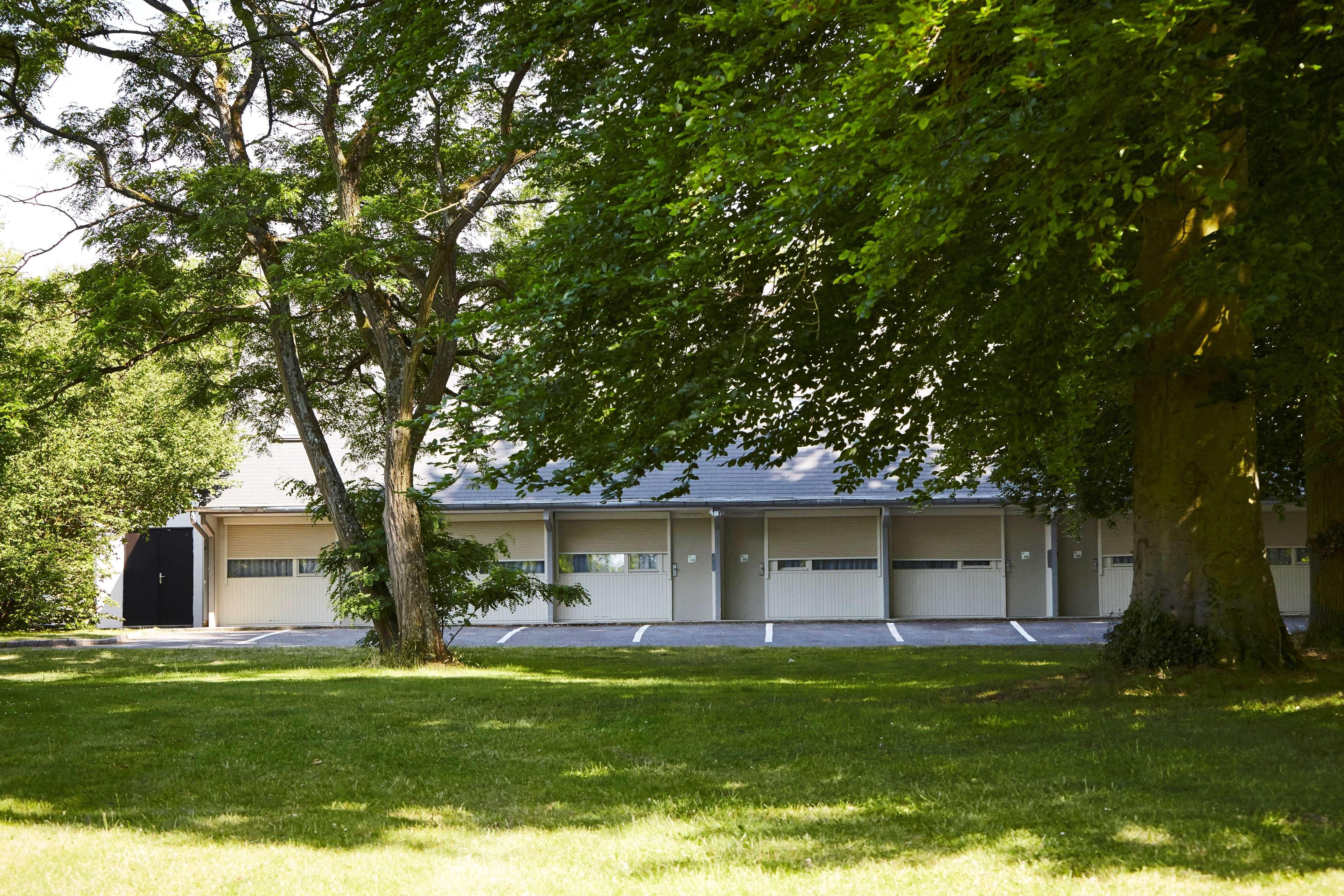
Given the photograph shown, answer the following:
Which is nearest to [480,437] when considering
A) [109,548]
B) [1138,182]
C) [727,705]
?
[727,705]

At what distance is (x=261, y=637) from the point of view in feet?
82.1

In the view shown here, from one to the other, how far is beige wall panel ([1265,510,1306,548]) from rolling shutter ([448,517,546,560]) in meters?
16.8

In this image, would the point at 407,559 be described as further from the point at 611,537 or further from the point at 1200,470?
the point at 611,537

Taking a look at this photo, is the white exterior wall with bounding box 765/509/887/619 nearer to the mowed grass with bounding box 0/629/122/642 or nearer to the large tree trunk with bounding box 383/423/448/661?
the large tree trunk with bounding box 383/423/448/661

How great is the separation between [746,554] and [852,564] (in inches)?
98.2

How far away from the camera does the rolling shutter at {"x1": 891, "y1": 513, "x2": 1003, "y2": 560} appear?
1051 inches

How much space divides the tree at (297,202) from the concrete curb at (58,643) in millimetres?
8571

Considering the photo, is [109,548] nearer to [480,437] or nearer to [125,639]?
[125,639]

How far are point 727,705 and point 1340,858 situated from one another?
258 inches

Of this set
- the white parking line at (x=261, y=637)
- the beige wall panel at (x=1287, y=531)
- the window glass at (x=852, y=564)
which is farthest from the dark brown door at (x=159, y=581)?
the beige wall panel at (x=1287, y=531)

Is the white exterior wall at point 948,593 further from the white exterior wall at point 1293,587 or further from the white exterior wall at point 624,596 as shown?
the white exterior wall at point 1293,587

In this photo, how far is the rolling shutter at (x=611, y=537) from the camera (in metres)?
27.2

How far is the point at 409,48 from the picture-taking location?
10797mm

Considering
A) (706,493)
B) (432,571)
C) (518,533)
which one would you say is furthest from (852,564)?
(432,571)
